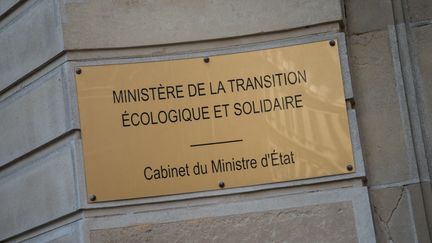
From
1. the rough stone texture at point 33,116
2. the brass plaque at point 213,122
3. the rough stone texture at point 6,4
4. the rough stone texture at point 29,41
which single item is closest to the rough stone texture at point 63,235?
the brass plaque at point 213,122

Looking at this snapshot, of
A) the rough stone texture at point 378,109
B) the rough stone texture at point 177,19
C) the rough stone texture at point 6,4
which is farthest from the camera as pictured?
the rough stone texture at point 6,4

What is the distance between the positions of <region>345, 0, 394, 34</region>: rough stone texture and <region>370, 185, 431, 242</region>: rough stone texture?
3.16ft

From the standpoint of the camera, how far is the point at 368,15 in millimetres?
5781

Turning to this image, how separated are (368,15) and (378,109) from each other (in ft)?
1.87

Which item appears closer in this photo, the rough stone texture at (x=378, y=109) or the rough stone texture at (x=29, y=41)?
the rough stone texture at (x=378, y=109)

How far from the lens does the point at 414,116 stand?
18.4ft

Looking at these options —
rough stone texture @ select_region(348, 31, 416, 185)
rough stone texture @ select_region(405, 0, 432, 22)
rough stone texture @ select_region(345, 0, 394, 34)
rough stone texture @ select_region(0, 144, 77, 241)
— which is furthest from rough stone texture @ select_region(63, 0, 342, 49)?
rough stone texture @ select_region(0, 144, 77, 241)

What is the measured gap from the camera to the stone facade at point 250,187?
5492 millimetres

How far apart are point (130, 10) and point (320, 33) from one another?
112cm

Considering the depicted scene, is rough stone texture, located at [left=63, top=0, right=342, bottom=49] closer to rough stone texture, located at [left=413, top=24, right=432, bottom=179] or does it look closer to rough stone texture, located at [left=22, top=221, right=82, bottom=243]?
rough stone texture, located at [left=413, top=24, right=432, bottom=179]

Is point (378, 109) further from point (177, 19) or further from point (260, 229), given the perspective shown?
point (177, 19)

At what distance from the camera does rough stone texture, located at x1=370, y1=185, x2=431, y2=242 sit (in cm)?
544

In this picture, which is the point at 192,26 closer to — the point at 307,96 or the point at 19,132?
the point at 307,96

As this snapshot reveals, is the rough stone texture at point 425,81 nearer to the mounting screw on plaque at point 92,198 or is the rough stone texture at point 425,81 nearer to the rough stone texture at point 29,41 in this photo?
the mounting screw on plaque at point 92,198
